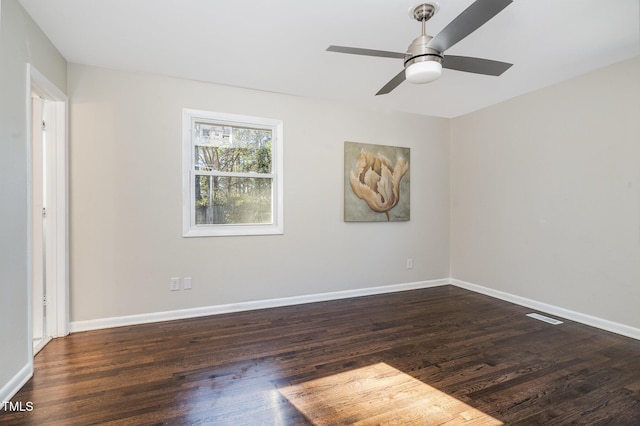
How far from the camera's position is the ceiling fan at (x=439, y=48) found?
65.1 inches

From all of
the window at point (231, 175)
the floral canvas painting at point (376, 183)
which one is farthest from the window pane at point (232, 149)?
the floral canvas painting at point (376, 183)

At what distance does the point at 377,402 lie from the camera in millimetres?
1880

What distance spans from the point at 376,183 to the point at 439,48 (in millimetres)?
2388

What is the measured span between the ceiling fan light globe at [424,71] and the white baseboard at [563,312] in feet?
9.90

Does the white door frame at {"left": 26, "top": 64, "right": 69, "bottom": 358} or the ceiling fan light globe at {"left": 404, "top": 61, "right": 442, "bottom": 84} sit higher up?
the ceiling fan light globe at {"left": 404, "top": 61, "right": 442, "bottom": 84}

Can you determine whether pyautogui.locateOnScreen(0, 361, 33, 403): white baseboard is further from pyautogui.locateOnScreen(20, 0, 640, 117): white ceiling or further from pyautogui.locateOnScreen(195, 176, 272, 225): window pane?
pyautogui.locateOnScreen(20, 0, 640, 117): white ceiling

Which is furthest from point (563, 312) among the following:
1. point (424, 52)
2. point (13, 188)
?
point (13, 188)

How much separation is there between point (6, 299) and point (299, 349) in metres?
2.00

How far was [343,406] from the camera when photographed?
1836mm

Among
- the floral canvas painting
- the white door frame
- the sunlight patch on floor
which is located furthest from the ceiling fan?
the white door frame

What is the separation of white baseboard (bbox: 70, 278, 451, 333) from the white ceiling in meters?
2.52

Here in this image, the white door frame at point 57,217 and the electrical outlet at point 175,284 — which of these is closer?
the white door frame at point 57,217

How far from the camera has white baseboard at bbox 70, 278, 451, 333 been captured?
119 inches

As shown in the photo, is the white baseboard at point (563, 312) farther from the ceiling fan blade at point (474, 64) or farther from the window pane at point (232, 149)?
the window pane at point (232, 149)
